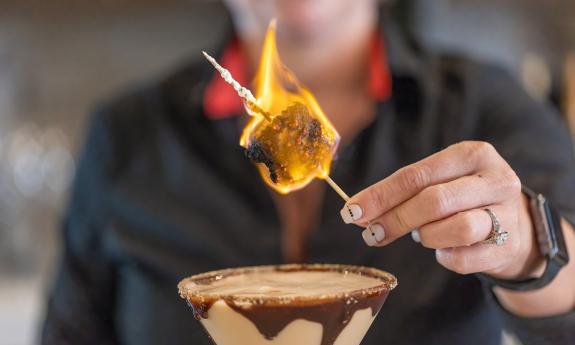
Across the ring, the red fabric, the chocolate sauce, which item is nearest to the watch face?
the ring

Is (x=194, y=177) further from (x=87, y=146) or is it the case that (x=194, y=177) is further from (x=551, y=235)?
(x=551, y=235)

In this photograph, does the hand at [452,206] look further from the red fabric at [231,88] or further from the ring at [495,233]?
the red fabric at [231,88]

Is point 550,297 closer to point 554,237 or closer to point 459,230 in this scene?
point 554,237

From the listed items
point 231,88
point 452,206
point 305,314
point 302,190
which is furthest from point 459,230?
point 231,88

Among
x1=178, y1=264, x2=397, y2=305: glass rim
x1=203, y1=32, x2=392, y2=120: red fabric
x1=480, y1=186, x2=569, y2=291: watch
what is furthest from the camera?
x1=203, y1=32, x2=392, y2=120: red fabric

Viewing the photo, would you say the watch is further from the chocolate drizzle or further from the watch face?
the chocolate drizzle

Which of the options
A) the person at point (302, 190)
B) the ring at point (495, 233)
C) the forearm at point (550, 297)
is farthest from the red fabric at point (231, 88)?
the ring at point (495, 233)
